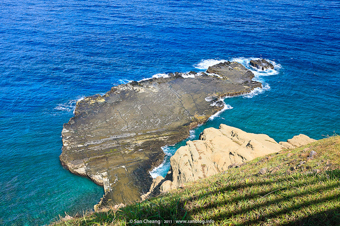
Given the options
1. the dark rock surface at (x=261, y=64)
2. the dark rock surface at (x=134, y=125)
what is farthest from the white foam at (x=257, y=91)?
the dark rock surface at (x=261, y=64)

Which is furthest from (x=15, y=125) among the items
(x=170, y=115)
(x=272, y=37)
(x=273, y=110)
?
(x=272, y=37)

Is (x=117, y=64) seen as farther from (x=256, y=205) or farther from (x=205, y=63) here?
(x=256, y=205)

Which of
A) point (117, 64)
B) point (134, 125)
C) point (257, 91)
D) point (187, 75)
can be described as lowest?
point (134, 125)

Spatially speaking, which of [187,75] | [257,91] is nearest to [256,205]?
[257,91]

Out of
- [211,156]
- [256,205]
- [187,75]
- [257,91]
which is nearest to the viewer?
[256,205]

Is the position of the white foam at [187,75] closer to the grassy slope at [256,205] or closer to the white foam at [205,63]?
the white foam at [205,63]
